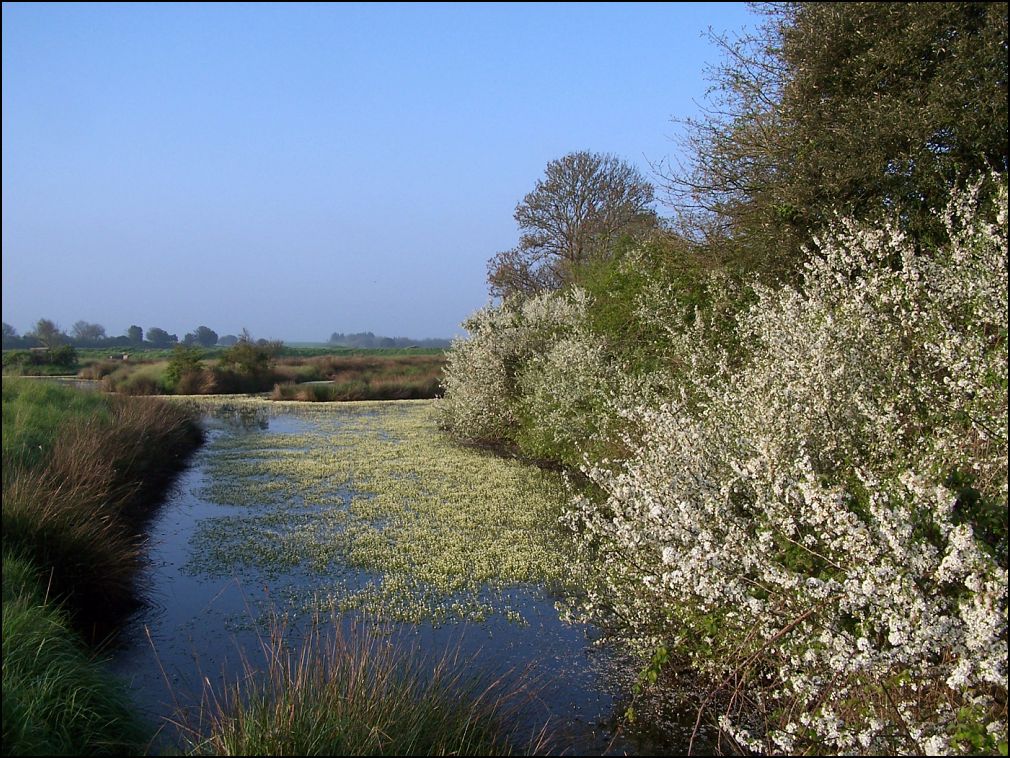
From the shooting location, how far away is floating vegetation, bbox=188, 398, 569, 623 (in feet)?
24.5

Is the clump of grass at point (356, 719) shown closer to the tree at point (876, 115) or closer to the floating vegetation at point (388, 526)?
the floating vegetation at point (388, 526)

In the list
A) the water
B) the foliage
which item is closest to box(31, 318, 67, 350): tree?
the foliage

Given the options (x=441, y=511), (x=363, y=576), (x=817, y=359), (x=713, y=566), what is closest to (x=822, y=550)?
(x=713, y=566)

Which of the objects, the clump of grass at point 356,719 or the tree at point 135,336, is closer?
the clump of grass at point 356,719

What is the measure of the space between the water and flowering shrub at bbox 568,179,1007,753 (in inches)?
20.1

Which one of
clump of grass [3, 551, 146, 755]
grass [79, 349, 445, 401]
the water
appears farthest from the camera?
grass [79, 349, 445, 401]

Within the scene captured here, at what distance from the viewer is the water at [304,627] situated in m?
4.97

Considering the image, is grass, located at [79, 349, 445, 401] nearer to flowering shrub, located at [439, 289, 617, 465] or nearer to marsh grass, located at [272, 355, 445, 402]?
marsh grass, located at [272, 355, 445, 402]

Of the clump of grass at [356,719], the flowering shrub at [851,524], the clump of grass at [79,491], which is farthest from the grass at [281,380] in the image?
the clump of grass at [356,719]

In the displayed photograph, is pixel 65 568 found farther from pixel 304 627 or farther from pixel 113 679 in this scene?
pixel 304 627

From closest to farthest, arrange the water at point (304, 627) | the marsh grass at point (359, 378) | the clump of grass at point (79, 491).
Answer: the water at point (304, 627)
the clump of grass at point (79, 491)
the marsh grass at point (359, 378)

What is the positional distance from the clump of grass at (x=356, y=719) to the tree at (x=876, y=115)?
6.10 meters

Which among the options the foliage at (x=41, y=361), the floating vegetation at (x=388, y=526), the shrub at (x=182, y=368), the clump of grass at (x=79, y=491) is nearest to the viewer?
the clump of grass at (x=79, y=491)

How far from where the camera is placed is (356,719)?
3729 millimetres
